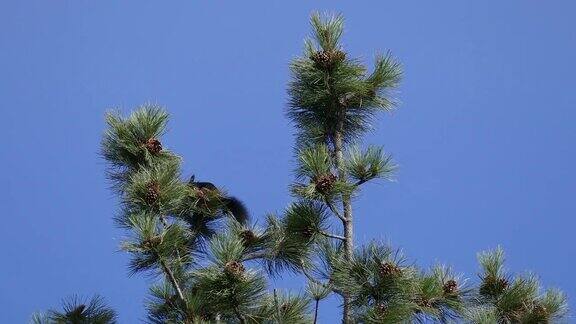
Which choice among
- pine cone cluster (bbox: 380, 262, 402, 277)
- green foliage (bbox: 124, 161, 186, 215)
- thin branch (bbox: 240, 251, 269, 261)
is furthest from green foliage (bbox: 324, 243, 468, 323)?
green foliage (bbox: 124, 161, 186, 215)

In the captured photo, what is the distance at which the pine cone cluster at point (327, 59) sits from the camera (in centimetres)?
559

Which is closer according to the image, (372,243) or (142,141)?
(372,243)

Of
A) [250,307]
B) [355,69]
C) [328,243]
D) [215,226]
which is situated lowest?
[250,307]

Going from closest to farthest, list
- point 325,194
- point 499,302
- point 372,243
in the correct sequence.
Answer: point 372,243, point 325,194, point 499,302

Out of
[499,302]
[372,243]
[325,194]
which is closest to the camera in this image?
[372,243]

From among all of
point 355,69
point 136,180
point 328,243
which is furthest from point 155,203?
point 355,69

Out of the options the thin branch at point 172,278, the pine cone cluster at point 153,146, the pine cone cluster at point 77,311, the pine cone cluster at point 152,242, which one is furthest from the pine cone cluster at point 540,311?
the pine cone cluster at point 77,311

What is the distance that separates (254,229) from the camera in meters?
5.42

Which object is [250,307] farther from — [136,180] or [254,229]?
[136,180]

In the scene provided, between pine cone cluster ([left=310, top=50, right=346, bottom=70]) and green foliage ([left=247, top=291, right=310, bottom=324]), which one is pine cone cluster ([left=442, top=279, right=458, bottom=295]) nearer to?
green foliage ([left=247, top=291, right=310, bottom=324])

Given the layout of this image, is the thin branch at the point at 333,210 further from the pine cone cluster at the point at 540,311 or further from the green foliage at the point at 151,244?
the pine cone cluster at the point at 540,311

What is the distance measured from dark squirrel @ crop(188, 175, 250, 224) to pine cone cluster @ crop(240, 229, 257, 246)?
305 millimetres

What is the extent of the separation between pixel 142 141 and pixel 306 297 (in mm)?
1170

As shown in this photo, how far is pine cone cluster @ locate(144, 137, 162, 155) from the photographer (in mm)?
5594
